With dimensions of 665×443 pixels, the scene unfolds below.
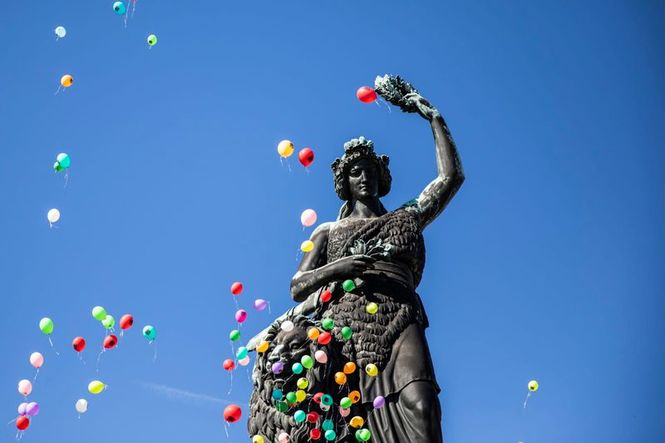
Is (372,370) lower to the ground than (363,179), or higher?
lower

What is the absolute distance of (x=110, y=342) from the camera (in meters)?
8.12

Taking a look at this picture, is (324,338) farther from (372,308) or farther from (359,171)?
(359,171)

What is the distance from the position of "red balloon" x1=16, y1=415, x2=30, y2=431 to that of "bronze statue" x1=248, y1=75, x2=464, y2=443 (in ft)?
6.58

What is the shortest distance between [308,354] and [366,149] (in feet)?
6.73

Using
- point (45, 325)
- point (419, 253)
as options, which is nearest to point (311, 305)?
point (419, 253)

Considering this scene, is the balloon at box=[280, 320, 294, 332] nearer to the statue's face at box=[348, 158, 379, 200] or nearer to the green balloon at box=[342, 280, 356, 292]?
the green balloon at box=[342, 280, 356, 292]

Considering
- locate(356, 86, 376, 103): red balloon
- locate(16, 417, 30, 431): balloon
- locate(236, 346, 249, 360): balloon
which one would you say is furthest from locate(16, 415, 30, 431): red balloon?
locate(356, 86, 376, 103): red balloon

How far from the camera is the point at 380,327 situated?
23.9ft

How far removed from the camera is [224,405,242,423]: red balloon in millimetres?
6992

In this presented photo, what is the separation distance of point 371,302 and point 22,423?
10.3 feet

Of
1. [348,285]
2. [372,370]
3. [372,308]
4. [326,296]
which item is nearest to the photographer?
[372,370]

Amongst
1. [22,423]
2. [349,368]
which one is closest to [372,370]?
[349,368]

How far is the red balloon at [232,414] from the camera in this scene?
22.9 ft

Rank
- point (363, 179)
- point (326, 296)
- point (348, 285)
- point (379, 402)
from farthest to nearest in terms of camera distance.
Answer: point (363, 179), point (326, 296), point (348, 285), point (379, 402)
